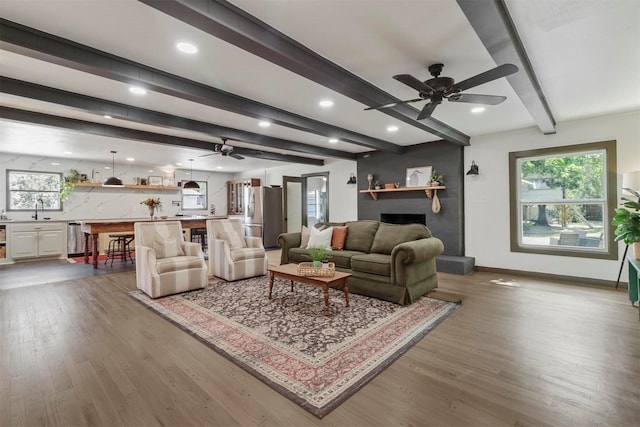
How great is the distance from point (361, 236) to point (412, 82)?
2682 mm

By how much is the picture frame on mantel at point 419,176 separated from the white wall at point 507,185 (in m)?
→ 0.72

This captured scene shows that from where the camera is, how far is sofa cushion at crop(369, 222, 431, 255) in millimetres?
4289

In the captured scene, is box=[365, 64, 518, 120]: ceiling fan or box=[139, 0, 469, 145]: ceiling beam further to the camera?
box=[365, 64, 518, 120]: ceiling fan

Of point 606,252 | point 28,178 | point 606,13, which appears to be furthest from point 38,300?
point 606,252

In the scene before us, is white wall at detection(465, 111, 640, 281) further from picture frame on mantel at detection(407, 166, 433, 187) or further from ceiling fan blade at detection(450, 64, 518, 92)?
ceiling fan blade at detection(450, 64, 518, 92)

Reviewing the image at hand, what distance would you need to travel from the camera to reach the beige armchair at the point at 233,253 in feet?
15.8

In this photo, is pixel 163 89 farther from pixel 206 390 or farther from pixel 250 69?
pixel 206 390

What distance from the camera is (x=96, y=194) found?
8227 mm

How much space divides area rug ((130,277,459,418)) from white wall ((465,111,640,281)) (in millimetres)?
2406

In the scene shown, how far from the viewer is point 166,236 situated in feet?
15.0

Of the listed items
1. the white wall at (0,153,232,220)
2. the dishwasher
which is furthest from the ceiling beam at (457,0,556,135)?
the white wall at (0,153,232,220)

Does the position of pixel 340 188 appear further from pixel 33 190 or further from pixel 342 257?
pixel 33 190

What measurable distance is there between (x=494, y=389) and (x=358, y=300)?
194 cm

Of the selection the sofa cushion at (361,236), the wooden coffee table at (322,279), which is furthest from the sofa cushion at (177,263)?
the sofa cushion at (361,236)
